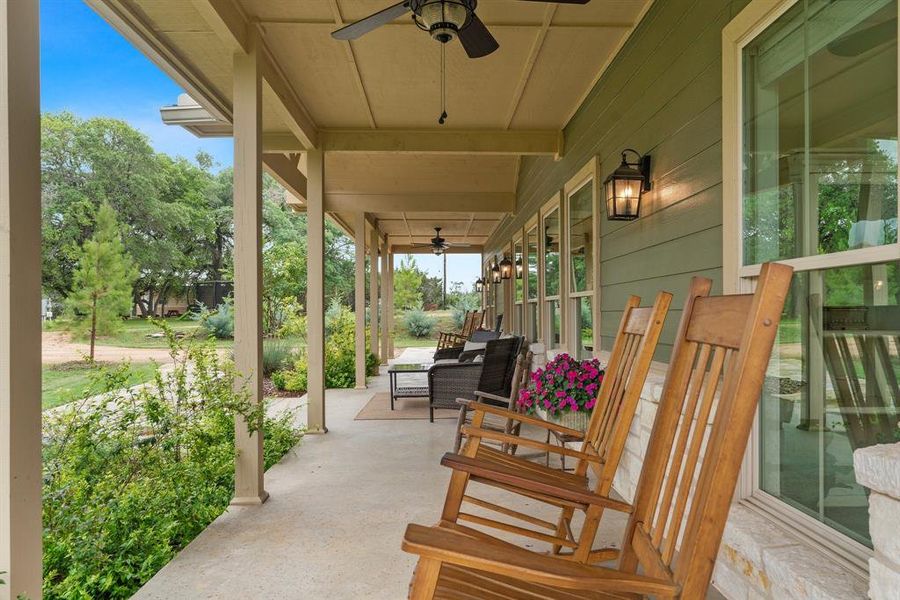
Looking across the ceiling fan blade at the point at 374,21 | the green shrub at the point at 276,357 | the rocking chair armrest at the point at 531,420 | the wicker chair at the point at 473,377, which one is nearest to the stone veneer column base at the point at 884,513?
the rocking chair armrest at the point at 531,420

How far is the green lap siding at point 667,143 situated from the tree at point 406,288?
17366 mm

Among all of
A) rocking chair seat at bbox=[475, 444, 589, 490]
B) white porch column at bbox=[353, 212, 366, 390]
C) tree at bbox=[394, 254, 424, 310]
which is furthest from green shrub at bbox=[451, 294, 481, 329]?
rocking chair seat at bbox=[475, 444, 589, 490]

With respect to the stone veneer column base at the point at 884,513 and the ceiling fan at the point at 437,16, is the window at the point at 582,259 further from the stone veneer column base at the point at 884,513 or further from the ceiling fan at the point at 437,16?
the stone veneer column base at the point at 884,513

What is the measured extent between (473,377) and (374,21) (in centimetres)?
326

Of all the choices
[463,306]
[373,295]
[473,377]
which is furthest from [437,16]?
[463,306]

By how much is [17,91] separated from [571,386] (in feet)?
9.19

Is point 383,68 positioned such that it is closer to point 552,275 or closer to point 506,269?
point 552,275

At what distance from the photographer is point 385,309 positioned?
37.9 feet

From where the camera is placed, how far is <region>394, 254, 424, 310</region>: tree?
21.2 m

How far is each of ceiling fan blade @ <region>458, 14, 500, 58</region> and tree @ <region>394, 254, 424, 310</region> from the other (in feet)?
60.9

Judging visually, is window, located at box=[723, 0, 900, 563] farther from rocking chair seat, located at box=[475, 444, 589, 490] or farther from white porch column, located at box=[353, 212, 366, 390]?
white porch column, located at box=[353, 212, 366, 390]

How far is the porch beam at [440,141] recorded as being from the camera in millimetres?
4941

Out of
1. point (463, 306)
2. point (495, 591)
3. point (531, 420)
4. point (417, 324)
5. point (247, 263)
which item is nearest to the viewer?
point (495, 591)

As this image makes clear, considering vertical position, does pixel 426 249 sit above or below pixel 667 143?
above
